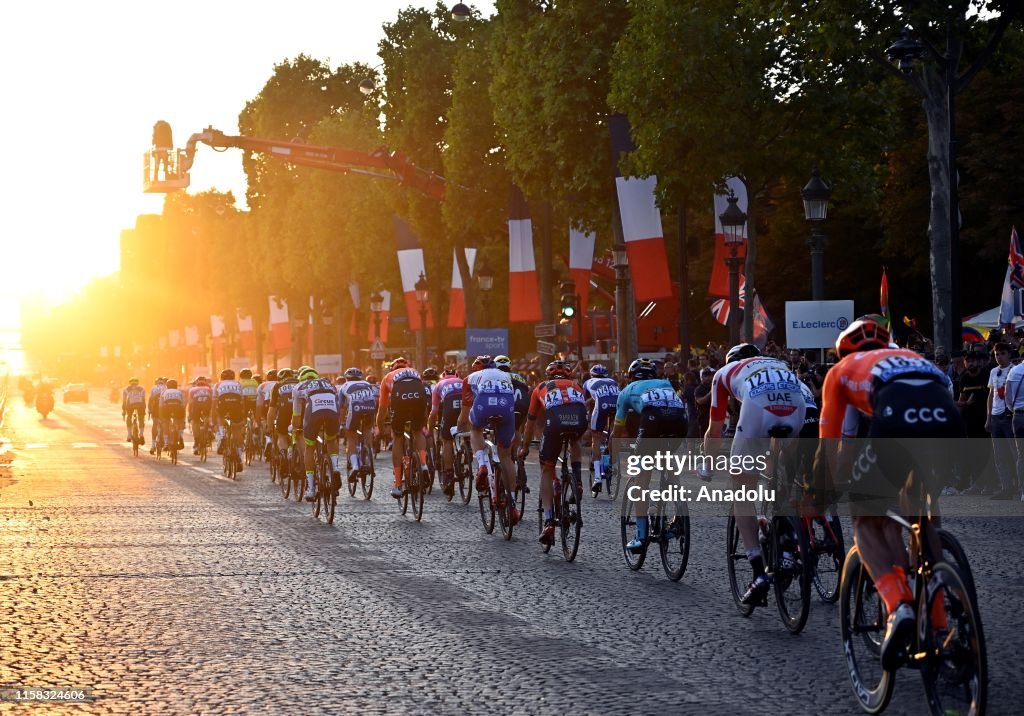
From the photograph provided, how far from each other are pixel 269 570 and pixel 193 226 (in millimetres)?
100413

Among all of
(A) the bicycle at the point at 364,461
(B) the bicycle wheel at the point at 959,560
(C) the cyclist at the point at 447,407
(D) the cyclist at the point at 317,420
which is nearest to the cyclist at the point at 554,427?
(D) the cyclist at the point at 317,420

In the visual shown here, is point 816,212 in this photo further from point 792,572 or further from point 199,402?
point 792,572

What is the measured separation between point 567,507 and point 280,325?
66.2m

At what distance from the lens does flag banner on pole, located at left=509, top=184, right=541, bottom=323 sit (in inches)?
1626

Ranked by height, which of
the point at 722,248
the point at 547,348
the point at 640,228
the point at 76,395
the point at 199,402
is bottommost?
the point at 76,395

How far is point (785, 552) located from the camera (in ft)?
33.6

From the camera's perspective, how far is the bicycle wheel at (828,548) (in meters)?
10.5

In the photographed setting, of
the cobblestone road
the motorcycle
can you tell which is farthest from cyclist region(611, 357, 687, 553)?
the motorcycle

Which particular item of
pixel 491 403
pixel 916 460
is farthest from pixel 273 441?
pixel 916 460

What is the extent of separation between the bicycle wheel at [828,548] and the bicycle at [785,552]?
0.25 m

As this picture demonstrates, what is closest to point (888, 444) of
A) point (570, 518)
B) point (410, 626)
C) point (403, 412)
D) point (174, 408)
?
point (410, 626)

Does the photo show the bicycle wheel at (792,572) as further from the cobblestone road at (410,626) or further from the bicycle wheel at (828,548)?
the bicycle wheel at (828,548)

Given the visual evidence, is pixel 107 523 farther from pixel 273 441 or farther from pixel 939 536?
pixel 939 536

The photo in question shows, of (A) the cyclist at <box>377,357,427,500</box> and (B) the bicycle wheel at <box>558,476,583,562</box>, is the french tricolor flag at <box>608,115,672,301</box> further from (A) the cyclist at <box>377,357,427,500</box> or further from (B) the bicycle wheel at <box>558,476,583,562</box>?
(B) the bicycle wheel at <box>558,476,583,562</box>
